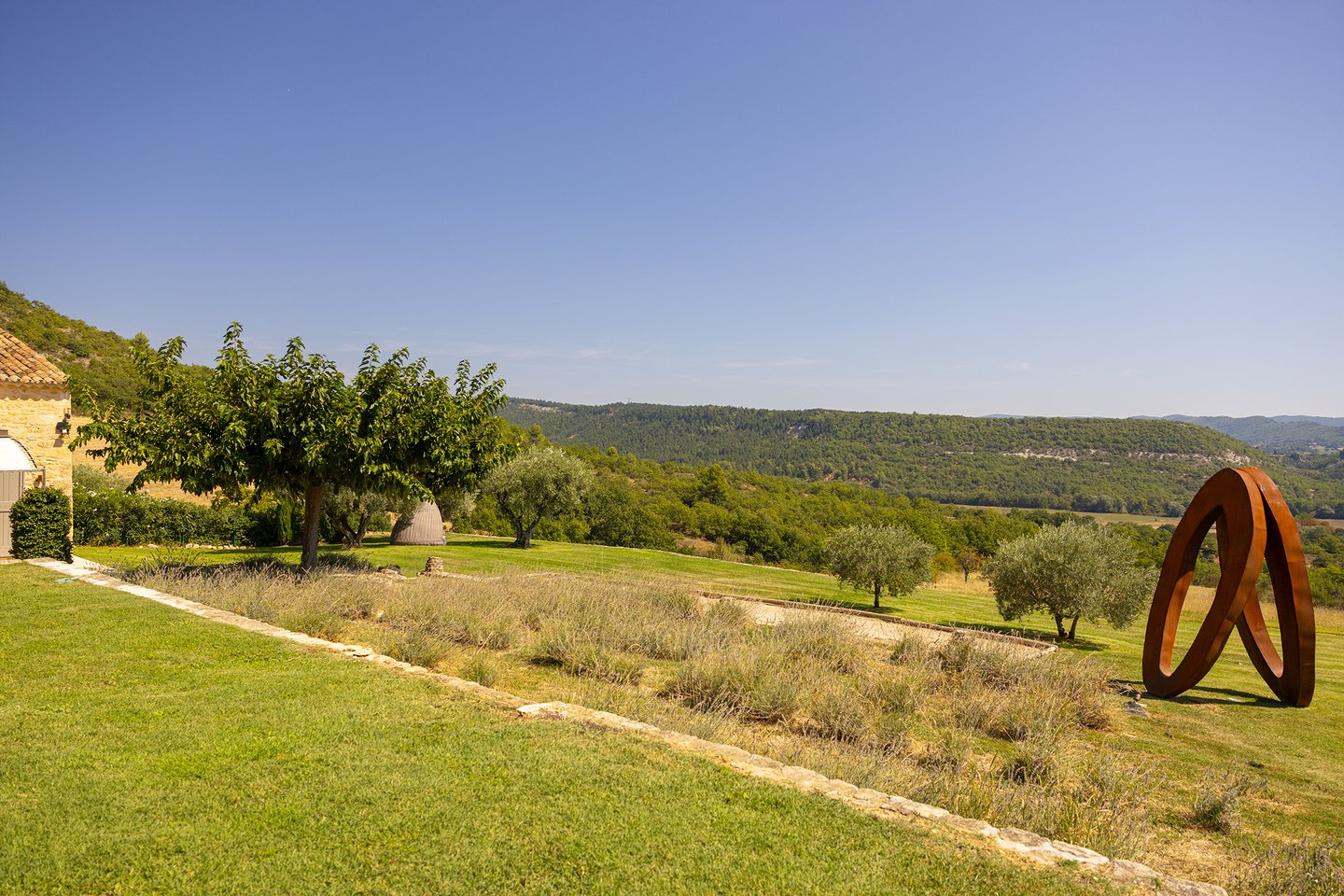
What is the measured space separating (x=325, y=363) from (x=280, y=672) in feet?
27.3

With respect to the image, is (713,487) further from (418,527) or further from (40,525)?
(40,525)

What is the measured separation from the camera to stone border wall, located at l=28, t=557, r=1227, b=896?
164 inches

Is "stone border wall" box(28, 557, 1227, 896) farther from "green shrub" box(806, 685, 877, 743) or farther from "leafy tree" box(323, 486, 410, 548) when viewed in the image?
"leafy tree" box(323, 486, 410, 548)

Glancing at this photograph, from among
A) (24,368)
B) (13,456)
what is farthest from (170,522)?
(24,368)

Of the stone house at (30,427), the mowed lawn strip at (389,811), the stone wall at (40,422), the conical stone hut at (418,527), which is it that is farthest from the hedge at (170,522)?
the mowed lawn strip at (389,811)

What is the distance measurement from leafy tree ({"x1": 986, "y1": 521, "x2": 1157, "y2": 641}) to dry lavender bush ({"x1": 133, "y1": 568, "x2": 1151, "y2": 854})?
21.6ft

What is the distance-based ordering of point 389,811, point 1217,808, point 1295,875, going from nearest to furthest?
point 389,811
point 1295,875
point 1217,808

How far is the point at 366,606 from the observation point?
11789mm

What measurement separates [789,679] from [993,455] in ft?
309

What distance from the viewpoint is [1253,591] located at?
1039 centimetres

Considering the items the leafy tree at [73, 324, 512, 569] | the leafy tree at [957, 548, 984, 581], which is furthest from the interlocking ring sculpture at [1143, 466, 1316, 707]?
the leafy tree at [957, 548, 984, 581]

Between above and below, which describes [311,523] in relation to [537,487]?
above

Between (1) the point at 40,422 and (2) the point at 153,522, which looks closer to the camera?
(1) the point at 40,422

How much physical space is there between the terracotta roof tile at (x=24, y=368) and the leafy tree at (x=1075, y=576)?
861 inches
